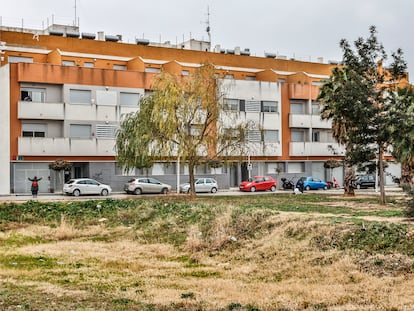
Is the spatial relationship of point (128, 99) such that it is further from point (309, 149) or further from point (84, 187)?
point (309, 149)

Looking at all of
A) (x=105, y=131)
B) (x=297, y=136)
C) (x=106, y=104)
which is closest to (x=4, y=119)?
(x=105, y=131)

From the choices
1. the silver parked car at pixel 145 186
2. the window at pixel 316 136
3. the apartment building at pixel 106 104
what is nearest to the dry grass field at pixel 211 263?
the apartment building at pixel 106 104

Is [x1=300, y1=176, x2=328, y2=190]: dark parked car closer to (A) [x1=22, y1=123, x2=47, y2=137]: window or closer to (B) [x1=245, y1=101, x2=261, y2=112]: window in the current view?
(B) [x1=245, y1=101, x2=261, y2=112]: window

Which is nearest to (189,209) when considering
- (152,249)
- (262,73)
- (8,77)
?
(152,249)

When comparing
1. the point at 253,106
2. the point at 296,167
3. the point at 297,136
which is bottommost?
the point at 296,167

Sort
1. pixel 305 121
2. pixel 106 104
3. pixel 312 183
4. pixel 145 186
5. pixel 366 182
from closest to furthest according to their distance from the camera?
pixel 145 186 → pixel 106 104 → pixel 312 183 → pixel 366 182 → pixel 305 121

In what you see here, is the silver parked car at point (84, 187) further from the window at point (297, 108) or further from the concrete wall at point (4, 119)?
the window at point (297, 108)

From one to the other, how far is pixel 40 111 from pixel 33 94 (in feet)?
6.04

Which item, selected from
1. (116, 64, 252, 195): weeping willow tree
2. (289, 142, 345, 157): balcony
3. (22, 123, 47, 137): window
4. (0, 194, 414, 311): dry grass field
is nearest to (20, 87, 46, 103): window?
(22, 123, 47, 137): window

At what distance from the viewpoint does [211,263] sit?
64.0ft

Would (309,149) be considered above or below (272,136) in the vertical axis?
below

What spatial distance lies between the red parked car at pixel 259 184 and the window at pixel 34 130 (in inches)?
781

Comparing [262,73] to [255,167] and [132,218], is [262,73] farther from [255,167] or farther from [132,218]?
[132,218]

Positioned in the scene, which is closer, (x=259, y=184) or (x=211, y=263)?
(x=211, y=263)
